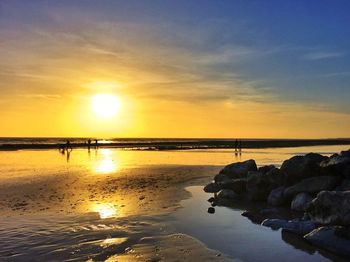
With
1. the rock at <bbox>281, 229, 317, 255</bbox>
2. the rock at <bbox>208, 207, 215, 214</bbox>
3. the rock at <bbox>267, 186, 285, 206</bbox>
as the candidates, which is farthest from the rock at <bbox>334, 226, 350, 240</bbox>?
the rock at <bbox>267, 186, 285, 206</bbox>

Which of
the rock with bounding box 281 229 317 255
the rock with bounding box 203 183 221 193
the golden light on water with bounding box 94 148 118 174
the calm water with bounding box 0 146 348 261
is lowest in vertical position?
the rock with bounding box 281 229 317 255

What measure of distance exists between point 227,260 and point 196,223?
385cm

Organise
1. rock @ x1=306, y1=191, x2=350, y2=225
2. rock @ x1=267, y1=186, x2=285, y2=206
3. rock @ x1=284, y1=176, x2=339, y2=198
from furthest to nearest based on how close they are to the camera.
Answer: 1. rock @ x1=267, y1=186, x2=285, y2=206
2. rock @ x1=284, y1=176, x2=339, y2=198
3. rock @ x1=306, y1=191, x2=350, y2=225

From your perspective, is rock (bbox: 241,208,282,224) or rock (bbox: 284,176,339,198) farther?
rock (bbox: 284,176,339,198)

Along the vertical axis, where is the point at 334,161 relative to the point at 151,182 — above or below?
above

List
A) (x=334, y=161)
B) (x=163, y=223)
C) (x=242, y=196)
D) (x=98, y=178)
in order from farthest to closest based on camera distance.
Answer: (x=98, y=178)
(x=242, y=196)
(x=334, y=161)
(x=163, y=223)

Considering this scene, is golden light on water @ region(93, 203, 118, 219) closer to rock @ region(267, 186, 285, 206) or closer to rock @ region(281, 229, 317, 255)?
rock @ region(281, 229, 317, 255)

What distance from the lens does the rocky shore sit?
1103cm

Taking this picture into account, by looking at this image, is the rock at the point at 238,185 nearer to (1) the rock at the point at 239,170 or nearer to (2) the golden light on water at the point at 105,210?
(1) the rock at the point at 239,170

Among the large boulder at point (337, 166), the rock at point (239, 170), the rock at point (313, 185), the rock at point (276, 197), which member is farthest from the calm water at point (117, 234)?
the rock at point (239, 170)

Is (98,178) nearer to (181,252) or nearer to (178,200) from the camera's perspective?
(178,200)

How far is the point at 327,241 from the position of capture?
10.4 m

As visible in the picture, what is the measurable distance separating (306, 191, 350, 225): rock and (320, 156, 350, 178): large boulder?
4596 millimetres

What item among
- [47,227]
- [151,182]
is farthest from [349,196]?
[151,182]
